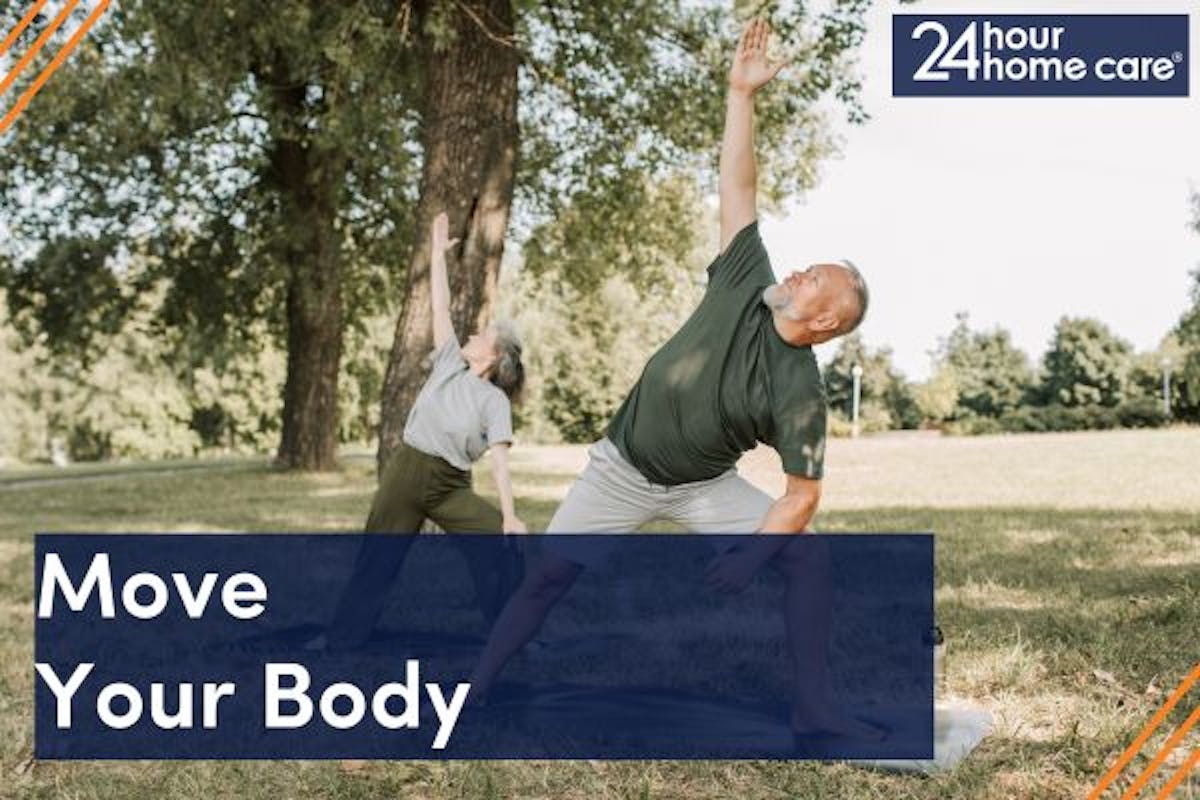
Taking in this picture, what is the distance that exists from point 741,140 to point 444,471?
2501mm

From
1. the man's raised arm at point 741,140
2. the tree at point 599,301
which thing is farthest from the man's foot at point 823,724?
the tree at point 599,301

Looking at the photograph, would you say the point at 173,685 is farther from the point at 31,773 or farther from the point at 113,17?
the point at 113,17

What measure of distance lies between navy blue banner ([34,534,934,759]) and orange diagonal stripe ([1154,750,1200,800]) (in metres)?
0.79

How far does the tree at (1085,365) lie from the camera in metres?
67.5

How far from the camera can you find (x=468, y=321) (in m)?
10.0

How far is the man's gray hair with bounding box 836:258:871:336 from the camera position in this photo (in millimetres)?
4133

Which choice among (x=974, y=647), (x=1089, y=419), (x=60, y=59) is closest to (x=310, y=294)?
(x=60, y=59)

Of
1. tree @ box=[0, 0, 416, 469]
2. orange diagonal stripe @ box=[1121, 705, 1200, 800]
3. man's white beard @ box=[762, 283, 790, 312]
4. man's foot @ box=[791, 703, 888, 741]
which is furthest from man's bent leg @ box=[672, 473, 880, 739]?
tree @ box=[0, 0, 416, 469]

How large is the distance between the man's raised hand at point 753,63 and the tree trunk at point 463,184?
5.46 meters

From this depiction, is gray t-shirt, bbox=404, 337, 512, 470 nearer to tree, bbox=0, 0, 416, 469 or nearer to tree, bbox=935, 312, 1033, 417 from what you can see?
tree, bbox=0, 0, 416, 469

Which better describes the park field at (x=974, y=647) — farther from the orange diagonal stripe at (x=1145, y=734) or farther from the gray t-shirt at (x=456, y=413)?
the gray t-shirt at (x=456, y=413)

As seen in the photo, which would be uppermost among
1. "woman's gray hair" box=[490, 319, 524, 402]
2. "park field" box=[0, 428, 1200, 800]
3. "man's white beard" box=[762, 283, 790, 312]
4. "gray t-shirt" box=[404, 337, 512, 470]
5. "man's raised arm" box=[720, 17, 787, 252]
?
"man's raised arm" box=[720, 17, 787, 252]

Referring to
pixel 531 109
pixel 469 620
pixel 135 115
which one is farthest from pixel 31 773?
pixel 531 109

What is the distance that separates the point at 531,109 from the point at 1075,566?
13.0 metres
